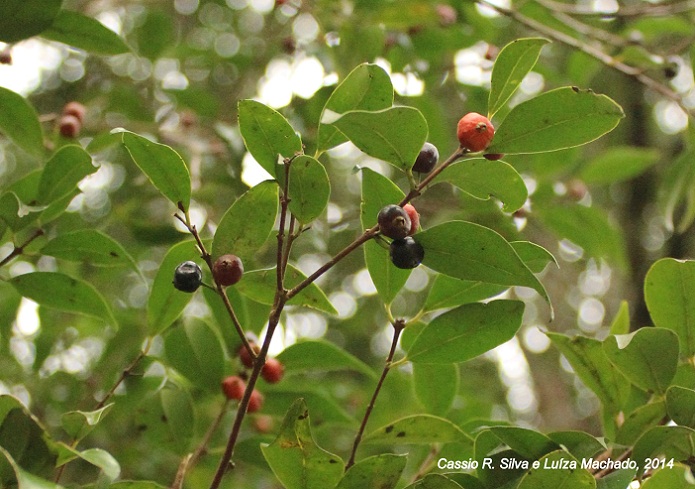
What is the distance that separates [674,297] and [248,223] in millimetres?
822

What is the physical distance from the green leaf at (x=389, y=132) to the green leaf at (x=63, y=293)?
2.62ft

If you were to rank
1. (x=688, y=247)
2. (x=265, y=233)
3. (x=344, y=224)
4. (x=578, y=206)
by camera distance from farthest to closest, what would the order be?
(x=688, y=247) → (x=344, y=224) → (x=578, y=206) → (x=265, y=233)

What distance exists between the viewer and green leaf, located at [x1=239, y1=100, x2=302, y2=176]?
3.88 ft

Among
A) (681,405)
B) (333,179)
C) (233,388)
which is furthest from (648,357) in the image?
(333,179)

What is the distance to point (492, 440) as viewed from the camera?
4.31ft

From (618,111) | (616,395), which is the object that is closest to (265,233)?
(618,111)

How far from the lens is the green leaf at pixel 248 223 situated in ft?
4.19

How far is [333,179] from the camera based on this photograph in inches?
166

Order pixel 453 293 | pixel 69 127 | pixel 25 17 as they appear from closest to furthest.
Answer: pixel 453 293 < pixel 25 17 < pixel 69 127

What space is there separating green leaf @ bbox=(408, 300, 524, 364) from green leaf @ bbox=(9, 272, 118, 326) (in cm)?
Result: 71

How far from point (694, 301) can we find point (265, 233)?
0.82 metres

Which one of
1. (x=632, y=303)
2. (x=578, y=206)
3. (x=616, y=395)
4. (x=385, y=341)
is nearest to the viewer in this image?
(x=616, y=395)

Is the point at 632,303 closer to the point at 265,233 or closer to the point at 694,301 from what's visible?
the point at 694,301

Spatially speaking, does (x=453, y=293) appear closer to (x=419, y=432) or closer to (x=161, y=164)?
(x=419, y=432)
